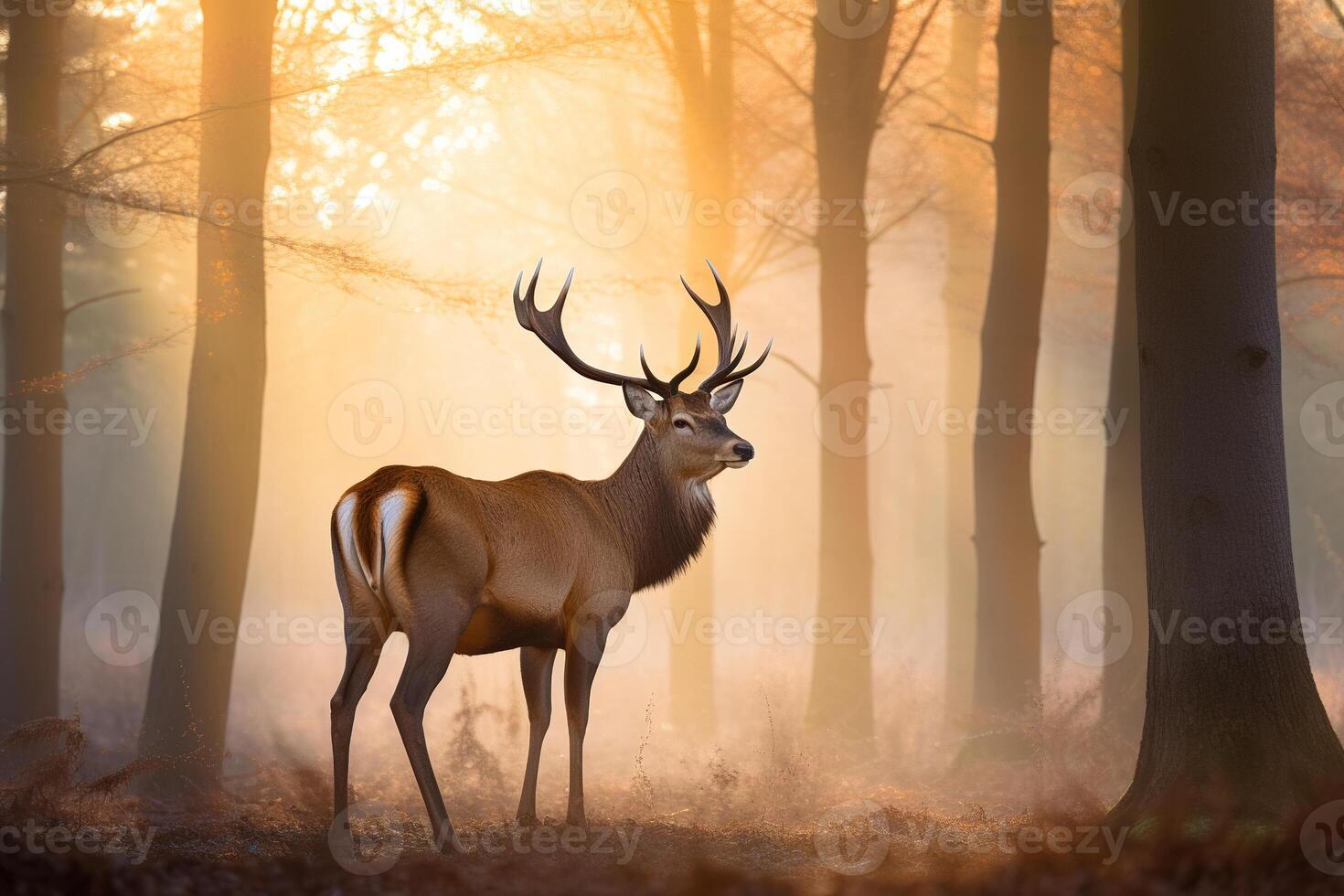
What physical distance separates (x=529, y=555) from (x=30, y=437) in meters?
6.76

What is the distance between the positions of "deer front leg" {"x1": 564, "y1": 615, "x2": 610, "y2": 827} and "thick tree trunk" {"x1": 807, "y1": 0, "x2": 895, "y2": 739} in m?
6.43

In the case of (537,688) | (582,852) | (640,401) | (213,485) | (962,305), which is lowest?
(582,852)

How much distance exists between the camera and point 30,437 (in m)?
11.6

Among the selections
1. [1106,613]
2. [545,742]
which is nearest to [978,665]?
[1106,613]

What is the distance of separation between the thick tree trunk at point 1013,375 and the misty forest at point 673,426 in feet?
0.12

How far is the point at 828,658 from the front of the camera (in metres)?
13.7

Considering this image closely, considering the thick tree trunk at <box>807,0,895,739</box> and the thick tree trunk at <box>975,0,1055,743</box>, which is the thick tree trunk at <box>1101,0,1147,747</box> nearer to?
the thick tree trunk at <box>975,0,1055,743</box>

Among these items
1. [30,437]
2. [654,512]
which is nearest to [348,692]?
[654,512]

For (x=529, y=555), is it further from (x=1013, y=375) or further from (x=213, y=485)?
(x=1013, y=375)

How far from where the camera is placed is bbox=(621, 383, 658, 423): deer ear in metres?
8.13

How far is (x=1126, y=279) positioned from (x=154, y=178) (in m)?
8.93

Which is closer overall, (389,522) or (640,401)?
(389,522)

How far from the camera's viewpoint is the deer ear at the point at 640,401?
26.7 ft

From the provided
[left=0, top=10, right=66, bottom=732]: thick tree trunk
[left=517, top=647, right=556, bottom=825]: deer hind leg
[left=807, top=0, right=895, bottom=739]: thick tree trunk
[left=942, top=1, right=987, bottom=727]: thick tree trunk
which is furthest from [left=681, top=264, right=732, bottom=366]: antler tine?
[left=0, top=10, right=66, bottom=732]: thick tree trunk
